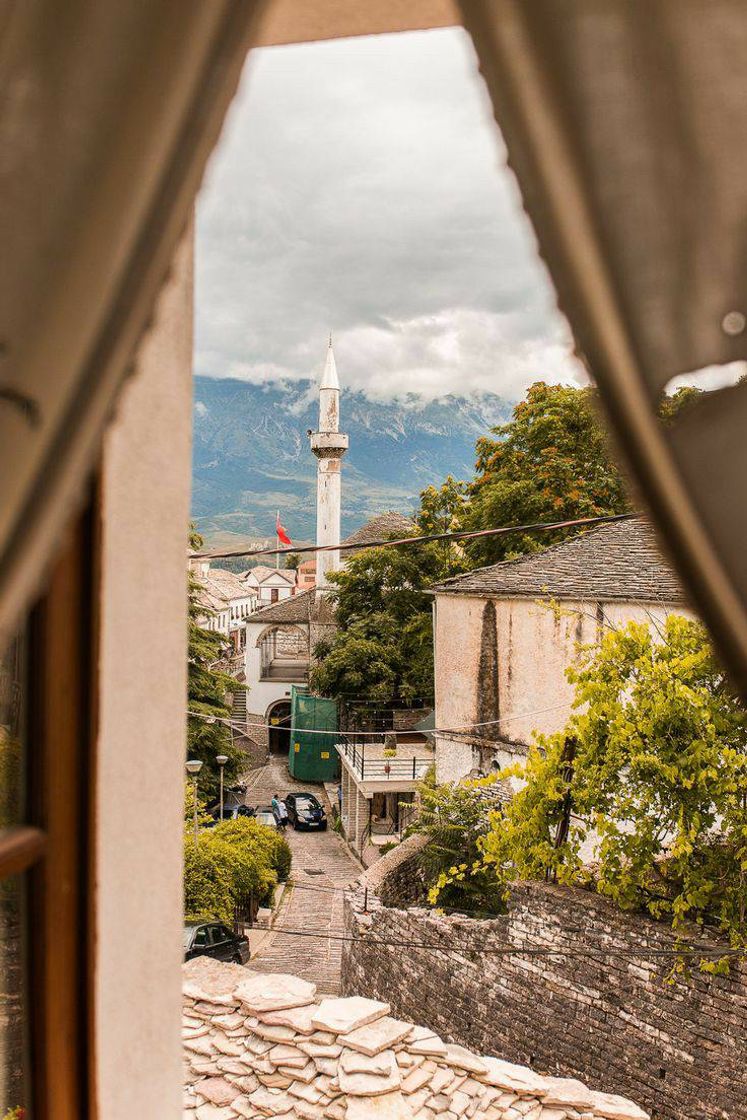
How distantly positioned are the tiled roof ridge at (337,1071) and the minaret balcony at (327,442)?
13.7m

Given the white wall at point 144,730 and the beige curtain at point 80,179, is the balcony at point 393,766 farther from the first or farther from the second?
the beige curtain at point 80,179

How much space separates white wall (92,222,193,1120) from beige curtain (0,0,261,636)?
1.33 feet

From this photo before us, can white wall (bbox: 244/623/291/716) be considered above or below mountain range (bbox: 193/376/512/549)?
below

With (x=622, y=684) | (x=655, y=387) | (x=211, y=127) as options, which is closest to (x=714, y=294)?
(x=655, y=387)

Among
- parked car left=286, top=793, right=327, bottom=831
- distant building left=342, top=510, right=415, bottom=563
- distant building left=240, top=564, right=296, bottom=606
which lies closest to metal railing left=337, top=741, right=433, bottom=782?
parked car left=286, top=793, right=327, bottom=831

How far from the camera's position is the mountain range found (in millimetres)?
11992

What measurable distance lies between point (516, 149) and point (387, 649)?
11608 millimetres

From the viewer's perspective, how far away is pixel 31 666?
0.89m

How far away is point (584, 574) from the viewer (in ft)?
20.9

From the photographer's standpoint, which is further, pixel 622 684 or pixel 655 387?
pixel 622 684

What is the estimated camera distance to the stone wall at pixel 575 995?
3262 mm

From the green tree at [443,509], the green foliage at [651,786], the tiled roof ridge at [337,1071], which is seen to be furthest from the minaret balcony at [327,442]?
the tiled roof ridge at [337,1071]

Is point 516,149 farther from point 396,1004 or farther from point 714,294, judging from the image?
point 396,1004

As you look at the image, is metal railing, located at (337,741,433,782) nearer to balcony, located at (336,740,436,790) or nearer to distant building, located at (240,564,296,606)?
balcony, located at (336,740,436,790)
